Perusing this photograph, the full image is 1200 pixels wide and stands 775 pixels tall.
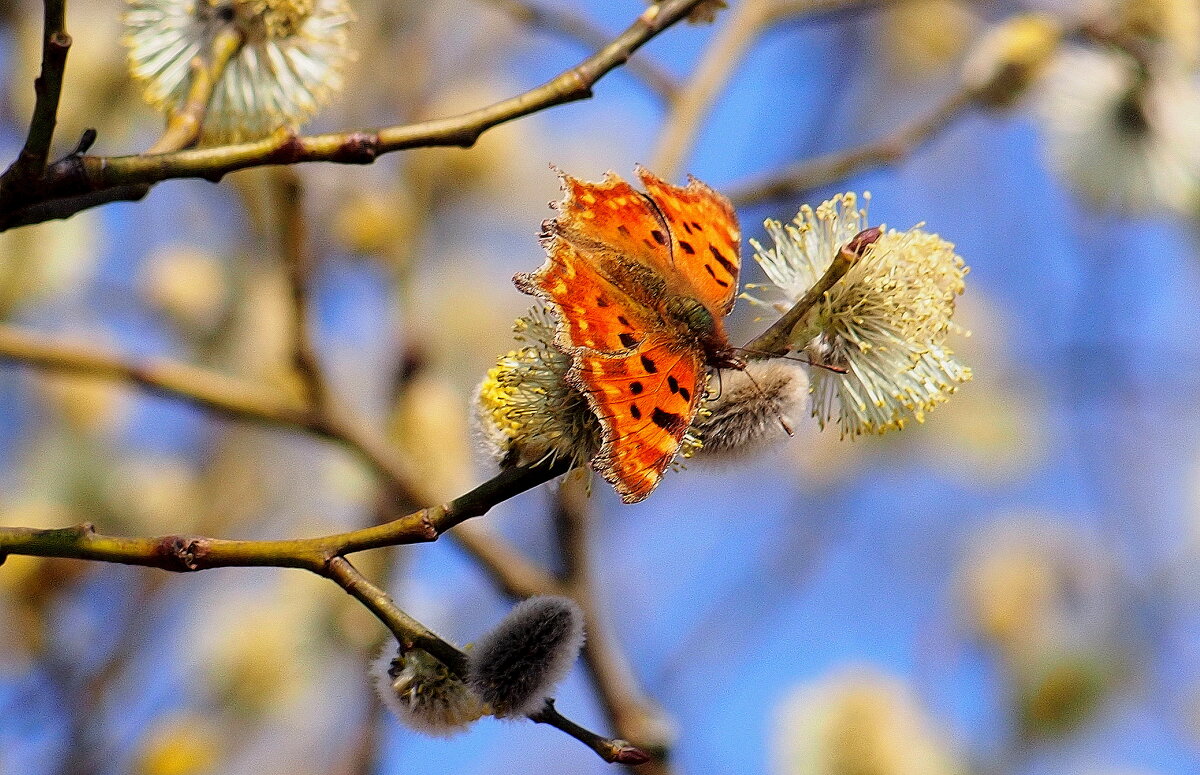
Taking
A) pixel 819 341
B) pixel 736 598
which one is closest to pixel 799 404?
pixel 819 341

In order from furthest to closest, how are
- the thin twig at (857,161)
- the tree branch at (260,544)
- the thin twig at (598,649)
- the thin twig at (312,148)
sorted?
the thin twig at (857,161)
the thin twig at (598,649)
the thin twig at (312,148)
the tree branch at (260,544)

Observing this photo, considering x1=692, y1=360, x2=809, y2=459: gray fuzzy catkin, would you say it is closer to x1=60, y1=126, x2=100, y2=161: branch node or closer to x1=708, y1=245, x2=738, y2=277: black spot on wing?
x1=708, y1=245, x2=738, y2=277: black spot on wing

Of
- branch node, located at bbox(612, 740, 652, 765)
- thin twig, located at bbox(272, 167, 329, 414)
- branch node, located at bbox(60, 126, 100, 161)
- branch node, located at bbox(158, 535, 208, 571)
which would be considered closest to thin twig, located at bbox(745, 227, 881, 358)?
branch node, located at bbox(612, 740, 652, 765)

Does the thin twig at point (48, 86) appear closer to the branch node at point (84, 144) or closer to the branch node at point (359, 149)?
the branch node at point (84, 144)

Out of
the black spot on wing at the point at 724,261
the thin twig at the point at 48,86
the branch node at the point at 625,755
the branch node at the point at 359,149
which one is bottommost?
the branch node at the point at 625,755

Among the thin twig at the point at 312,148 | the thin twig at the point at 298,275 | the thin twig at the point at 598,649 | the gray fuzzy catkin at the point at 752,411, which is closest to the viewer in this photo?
the thin twig at the point at 312,148

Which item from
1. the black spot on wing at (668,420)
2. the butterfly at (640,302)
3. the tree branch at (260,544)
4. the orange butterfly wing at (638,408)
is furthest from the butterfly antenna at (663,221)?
the tree branch at (260,544)
